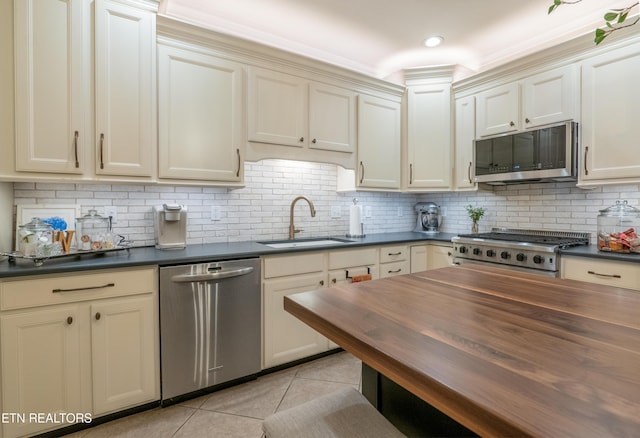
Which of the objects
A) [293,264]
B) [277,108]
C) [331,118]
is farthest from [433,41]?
[293,264]

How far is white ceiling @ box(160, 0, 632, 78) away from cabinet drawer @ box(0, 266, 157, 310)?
1.95m

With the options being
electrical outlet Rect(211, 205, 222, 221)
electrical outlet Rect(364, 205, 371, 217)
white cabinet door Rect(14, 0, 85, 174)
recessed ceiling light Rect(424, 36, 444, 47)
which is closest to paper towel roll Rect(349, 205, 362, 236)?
electrical outlet Rect(364, 205, 371, 217)

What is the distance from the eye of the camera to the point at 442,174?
11.4 feet

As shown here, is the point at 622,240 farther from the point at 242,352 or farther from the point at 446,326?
the point at 242,352

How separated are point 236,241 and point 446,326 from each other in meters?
2.30

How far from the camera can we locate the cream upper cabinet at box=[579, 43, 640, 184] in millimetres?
2322

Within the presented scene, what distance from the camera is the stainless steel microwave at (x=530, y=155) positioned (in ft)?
8.46

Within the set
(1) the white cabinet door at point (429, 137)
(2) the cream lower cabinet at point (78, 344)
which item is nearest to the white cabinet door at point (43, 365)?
(2) the cream lower cabinet at point (78, 344)

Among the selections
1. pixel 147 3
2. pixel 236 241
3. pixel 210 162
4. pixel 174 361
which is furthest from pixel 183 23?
pixel 174 361

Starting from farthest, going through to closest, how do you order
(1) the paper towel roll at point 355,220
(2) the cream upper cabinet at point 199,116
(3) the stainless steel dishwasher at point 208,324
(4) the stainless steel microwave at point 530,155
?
(1) the paper towel roll at point 355,220
(4) the stainless steel microwave at point 530,155
(2) the cream upper cabinet at point 199,116
(3) the stainless steel dishwasher at point 208,324

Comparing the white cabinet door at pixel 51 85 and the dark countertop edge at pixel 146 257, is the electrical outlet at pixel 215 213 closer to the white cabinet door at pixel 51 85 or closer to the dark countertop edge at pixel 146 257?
the dark countertop edge at pixel 146 257

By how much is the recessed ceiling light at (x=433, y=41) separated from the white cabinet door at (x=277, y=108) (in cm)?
132

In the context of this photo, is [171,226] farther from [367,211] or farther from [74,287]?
[367,211]

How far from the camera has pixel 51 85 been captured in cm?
191
